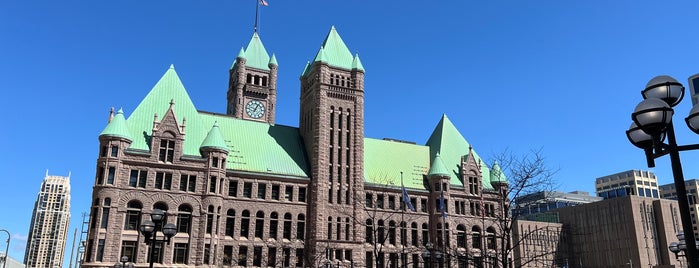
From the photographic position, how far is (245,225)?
67000 mm

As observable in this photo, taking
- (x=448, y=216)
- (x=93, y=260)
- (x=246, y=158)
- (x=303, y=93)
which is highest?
(x=303, y=93)

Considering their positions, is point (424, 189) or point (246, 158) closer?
point (246, 158)

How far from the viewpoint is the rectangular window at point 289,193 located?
7000 centimetres

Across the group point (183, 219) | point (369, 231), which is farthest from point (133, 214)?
point (369, 231)

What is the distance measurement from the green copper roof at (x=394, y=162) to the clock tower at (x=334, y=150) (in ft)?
16.3

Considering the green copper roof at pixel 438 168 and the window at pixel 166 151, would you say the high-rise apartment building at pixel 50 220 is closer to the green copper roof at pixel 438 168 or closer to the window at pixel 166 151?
the window at pixel 166 151

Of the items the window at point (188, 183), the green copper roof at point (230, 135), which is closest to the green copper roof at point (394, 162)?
the green copper roof at point (230, 135)

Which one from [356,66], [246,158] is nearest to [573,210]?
[356,66]

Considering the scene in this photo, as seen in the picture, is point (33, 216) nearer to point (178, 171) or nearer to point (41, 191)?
point (41, 191)

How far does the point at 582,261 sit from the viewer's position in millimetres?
146000

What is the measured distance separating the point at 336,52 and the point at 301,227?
24.9 meters

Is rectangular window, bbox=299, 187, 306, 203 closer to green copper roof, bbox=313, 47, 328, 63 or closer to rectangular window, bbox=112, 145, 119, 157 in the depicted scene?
green copper roof, bbox=313, 47, 328, 63

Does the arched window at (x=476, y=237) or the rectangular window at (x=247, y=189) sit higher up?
the rectangular window at (x=247, y=189)

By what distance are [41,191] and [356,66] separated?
160 meters
